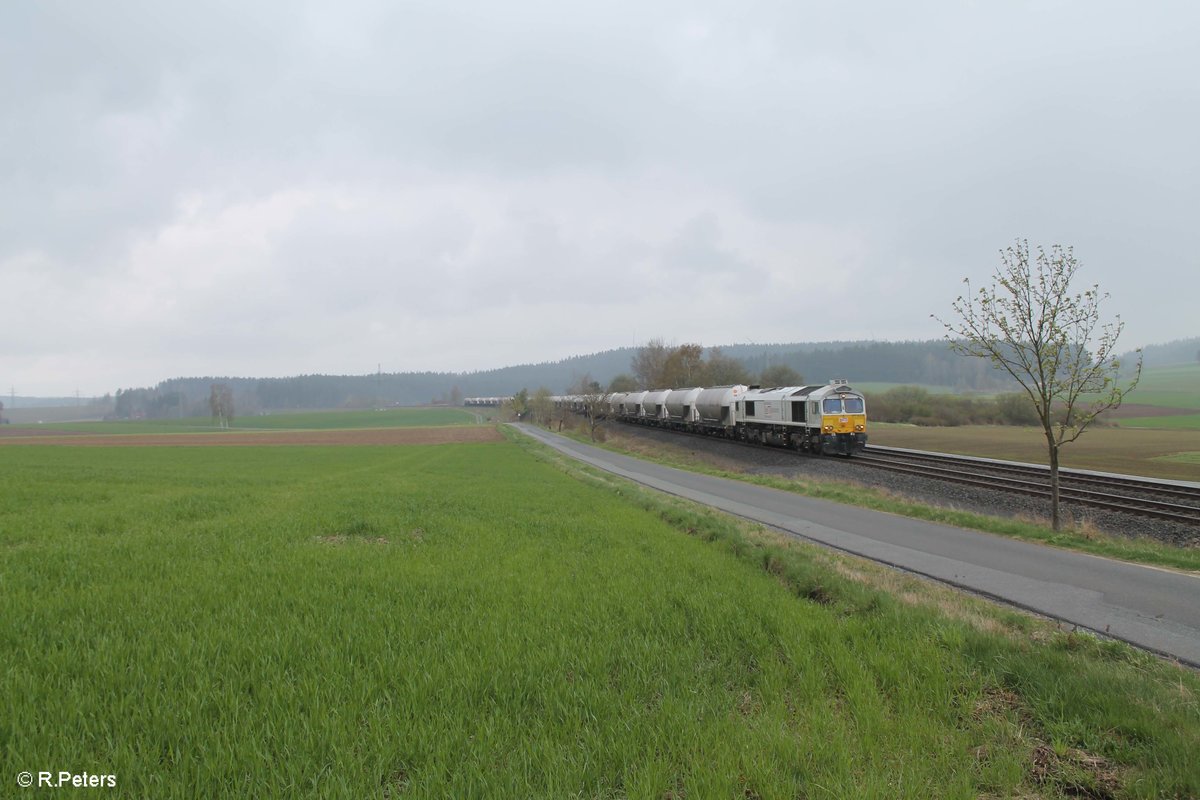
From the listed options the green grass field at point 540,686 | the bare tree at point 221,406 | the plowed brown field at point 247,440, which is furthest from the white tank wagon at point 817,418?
the bare tree at point 221,406

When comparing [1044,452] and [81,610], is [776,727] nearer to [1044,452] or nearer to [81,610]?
[81,610]

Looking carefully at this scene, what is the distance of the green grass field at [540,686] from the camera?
11.4 ft

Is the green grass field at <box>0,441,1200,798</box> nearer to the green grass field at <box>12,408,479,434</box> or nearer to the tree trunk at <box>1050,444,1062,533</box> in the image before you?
the tree trunk at <box>1050,444,1062,533</box>

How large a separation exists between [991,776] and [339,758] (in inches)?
154

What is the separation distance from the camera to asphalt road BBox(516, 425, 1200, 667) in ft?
25.3

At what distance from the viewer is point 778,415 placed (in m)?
39.1

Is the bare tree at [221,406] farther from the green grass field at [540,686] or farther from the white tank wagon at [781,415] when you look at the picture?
the green grass field at [540,686]

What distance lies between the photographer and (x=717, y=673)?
5.03 m

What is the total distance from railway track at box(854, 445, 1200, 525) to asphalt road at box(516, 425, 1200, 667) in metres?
6.86

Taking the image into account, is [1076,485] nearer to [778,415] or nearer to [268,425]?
[778,415]

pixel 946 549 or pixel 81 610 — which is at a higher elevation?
pixel 81 610

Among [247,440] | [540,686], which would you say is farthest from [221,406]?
[540,686]

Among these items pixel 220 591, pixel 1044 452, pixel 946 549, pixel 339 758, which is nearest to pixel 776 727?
pixel 339 758

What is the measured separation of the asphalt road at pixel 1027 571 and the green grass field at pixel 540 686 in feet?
5.05
